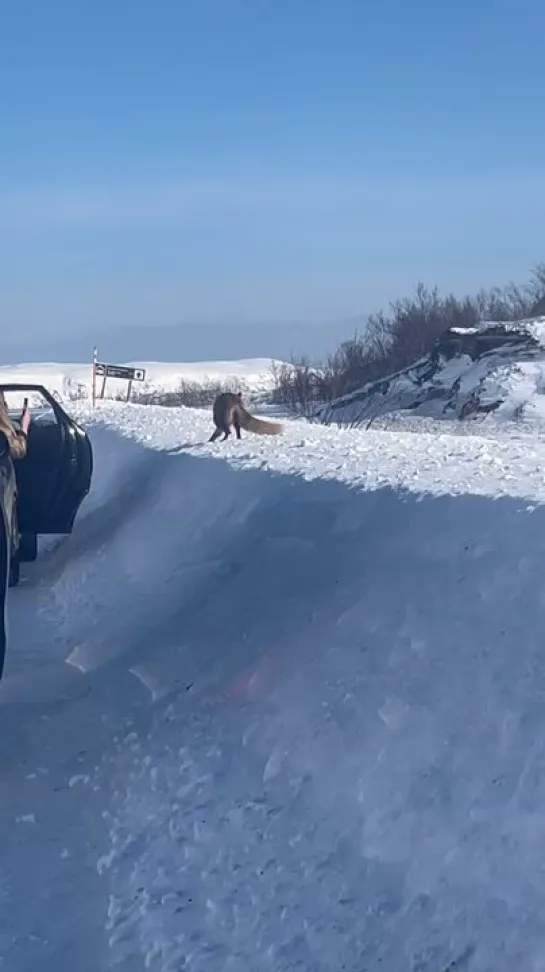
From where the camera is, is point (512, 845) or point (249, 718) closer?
point (512, 845)

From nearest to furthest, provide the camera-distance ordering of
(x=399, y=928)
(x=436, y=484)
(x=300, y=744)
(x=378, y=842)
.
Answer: (x=399, y=928), (x=378, y=842), (x=300, y=744), (x=436, y=484)

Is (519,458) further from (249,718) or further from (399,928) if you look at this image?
(399,928)

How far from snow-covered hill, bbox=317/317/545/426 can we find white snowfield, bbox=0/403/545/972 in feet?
64.8

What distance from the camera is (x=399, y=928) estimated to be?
5125 mm

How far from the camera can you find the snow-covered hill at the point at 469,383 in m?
30.1

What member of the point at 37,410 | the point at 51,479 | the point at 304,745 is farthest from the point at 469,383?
the point at 304,745

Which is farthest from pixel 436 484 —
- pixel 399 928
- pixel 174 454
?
pixel 174 454

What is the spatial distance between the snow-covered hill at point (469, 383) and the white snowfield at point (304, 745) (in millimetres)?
19742

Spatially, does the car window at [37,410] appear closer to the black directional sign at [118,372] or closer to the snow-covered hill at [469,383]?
the black directional sign at [118,372]

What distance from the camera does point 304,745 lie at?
665cm

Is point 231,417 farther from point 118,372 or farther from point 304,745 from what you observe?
point 118,372

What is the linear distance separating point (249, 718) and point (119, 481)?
27.1 feet

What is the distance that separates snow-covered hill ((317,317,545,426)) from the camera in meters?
30.1

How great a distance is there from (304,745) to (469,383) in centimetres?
2673
